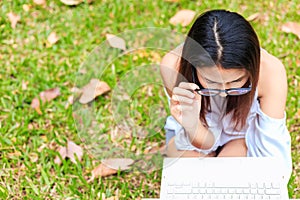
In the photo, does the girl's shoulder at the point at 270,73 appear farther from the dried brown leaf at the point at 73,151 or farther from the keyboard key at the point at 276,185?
the dried brown leaf at the point at 73,151

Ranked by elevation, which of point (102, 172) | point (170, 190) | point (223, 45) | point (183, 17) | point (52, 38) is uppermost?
point (223, 45)

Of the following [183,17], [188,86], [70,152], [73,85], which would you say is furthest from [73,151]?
[183,17]

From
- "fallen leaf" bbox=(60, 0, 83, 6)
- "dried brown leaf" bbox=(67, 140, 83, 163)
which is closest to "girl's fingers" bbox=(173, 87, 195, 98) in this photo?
"dried brown leaf" bbox=(67, 140, 83, 163)

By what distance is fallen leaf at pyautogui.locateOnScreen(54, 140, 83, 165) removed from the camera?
222 cm

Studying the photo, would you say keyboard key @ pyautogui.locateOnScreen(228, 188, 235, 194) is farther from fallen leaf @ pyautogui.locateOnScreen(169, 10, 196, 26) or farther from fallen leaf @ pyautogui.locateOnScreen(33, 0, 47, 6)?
fallen leaf @ pyautogui.locateOnScreen(33, 0, 47, 6)

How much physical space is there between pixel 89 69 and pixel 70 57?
0.54ft

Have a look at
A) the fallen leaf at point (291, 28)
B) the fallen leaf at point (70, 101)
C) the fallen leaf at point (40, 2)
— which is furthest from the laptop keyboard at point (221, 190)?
the fallen leaf at point (40, 2)

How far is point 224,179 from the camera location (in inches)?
70.7

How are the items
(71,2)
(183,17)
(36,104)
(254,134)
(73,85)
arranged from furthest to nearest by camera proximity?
(71,2) < (183,17) < (73,85) < (36,104) < (254,134)

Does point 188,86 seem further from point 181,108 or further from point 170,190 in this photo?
point 170,190

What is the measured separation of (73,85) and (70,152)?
1.43 feet

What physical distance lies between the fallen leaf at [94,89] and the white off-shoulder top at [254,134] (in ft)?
1.72

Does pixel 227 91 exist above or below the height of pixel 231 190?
above

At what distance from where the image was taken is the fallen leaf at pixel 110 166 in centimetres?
215
